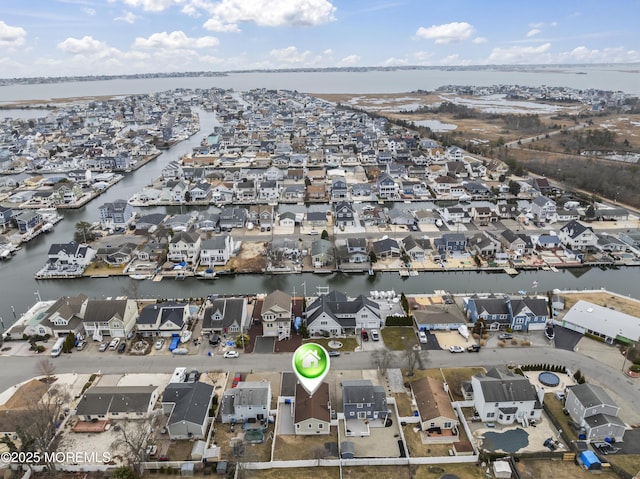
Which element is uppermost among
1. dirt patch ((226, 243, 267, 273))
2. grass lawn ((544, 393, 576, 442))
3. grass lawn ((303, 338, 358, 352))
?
dirt patch ((226, 243, 267, 273))

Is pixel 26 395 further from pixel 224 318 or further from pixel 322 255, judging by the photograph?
pixel 322 255

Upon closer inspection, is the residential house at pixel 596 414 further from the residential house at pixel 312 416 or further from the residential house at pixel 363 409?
the residential house at pixel 312 416

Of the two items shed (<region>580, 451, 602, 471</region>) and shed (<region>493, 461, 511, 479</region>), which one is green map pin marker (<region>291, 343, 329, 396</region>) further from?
shed (<region>580, 451, 602, 471</region>)

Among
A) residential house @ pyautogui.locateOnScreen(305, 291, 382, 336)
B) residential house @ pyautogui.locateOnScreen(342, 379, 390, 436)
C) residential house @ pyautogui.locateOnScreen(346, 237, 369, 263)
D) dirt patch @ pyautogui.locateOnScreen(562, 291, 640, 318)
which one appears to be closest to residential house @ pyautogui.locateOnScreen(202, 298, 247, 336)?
residential house @ pyautogui.locateOnScreen(305, 291, 382, 336)

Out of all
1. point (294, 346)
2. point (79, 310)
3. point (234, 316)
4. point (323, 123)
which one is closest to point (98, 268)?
point (79, 310)

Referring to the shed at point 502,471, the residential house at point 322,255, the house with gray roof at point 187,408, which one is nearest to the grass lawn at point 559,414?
the shed at point 502,471

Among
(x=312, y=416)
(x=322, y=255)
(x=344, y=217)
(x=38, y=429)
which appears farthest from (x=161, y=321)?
(x=344, y=217)
